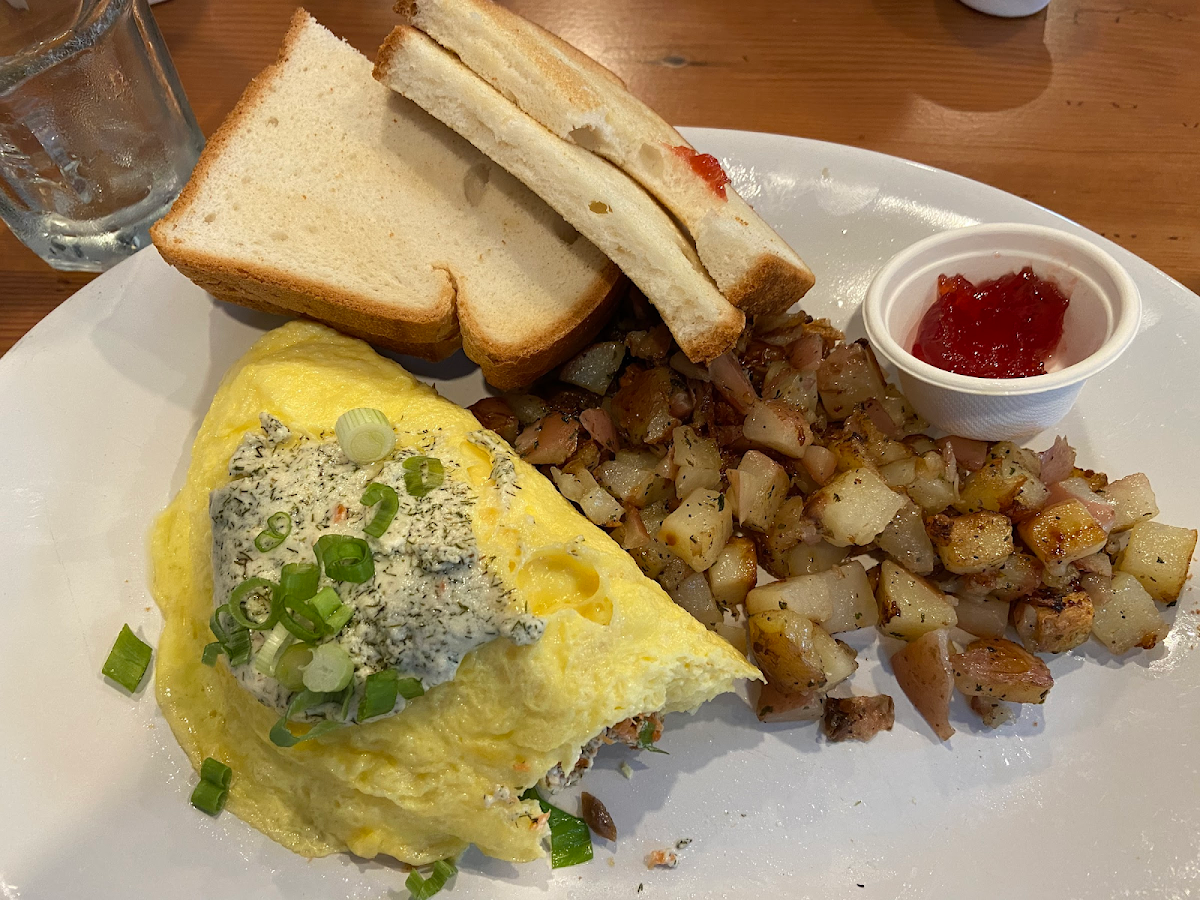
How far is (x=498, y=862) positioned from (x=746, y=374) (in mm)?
1480

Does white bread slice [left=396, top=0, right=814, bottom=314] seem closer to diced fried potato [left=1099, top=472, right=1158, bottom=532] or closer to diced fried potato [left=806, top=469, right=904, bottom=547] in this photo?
diced fried potato [left=806, top=469, right=904, bottom=547]

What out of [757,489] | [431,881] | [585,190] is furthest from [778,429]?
[431,881]

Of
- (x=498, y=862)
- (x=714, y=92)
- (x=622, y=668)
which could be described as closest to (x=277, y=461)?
(x=622, y=668)

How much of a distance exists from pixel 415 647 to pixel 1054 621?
1.62 meters

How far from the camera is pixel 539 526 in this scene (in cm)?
187

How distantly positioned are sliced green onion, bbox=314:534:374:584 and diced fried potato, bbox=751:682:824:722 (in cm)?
108

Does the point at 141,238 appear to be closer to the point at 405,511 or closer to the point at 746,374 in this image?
the point at 405,511

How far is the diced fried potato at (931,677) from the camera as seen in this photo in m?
2.07

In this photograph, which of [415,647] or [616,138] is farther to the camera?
[616,138]

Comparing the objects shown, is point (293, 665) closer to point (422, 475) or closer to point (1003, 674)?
point (422, 475)

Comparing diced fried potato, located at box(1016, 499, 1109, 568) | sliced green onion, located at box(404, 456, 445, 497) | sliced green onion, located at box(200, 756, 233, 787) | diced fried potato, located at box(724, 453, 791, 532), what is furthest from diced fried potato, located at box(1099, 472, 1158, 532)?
sliced green onion, located at box(200, 756, 233, 787)

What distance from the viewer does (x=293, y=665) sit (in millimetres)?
1693

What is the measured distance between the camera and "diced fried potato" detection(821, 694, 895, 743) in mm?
2090

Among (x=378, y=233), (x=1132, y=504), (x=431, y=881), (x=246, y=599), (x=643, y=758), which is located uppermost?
(x=378, y=233)
